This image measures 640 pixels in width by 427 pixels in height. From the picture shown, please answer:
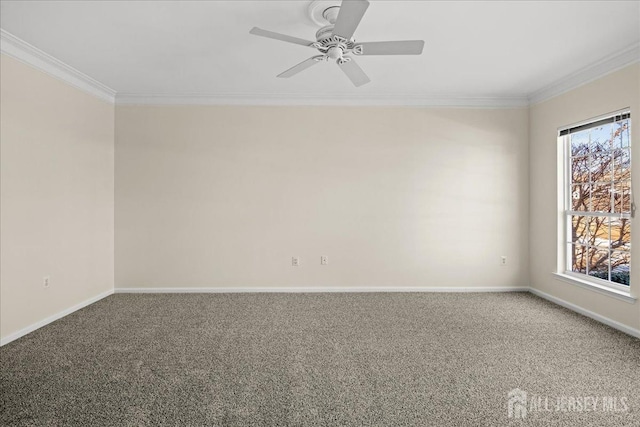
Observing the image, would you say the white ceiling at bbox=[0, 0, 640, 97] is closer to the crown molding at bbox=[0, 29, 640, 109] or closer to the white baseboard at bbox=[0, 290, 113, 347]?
the crown molding at bbox=[0, 29, 640, 109]

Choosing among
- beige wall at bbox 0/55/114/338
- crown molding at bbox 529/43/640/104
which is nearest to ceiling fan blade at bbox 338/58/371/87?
crown molding at bbox 529/43/640/104

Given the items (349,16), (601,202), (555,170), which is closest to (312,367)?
(349,16)

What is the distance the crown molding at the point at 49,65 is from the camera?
288cm

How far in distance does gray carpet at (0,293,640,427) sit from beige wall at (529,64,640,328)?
254mm

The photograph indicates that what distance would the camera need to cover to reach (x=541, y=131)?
427 centimetres

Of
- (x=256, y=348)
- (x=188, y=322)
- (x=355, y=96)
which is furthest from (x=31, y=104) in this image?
(x=355, y=96)

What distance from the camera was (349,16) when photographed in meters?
1.98

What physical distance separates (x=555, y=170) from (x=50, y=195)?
5579 millimetres

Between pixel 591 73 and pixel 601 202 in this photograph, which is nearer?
pixel 591 73

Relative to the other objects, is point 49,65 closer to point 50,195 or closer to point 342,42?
point 50,195

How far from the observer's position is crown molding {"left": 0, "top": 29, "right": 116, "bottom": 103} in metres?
2.88

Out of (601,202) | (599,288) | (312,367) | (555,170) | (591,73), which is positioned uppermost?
(591,73)

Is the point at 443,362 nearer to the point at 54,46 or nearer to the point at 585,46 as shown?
the point at 585,46

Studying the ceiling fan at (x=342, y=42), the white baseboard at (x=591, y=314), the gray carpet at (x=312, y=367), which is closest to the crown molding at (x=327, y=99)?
the ceiling fan at (x=342, y=42)
